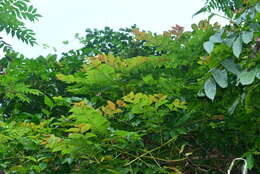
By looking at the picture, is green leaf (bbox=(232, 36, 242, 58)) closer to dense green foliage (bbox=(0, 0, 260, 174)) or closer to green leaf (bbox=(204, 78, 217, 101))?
dense green foliage (bbox=(0, 0, 260, 174))

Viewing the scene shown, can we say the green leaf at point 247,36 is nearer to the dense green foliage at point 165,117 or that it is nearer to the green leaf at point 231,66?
the dense green foliage at point 165,117

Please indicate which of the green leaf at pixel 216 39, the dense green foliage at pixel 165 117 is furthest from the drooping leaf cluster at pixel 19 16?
the green leaf at pixel 216 39

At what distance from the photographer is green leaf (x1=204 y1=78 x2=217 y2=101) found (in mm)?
1615

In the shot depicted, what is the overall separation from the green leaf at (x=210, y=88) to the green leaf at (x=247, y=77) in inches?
4.4

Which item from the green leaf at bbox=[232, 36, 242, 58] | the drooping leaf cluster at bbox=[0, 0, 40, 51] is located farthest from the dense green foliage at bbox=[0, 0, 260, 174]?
the drooping leaf cluster at bbox=[0, 0, 40, 51]

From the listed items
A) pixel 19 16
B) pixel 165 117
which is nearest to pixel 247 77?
pixel 165 117

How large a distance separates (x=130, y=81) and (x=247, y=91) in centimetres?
68

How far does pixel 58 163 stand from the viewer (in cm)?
223

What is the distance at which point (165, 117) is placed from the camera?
2.14 metres

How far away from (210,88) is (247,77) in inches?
5.7

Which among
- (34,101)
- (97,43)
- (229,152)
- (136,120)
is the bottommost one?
(229,152)

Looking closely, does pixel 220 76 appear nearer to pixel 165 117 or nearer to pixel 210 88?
pixel 210 88

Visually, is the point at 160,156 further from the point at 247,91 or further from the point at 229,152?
the point at 247,91

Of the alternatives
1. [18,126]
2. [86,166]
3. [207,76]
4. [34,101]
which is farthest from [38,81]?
[207,76]
